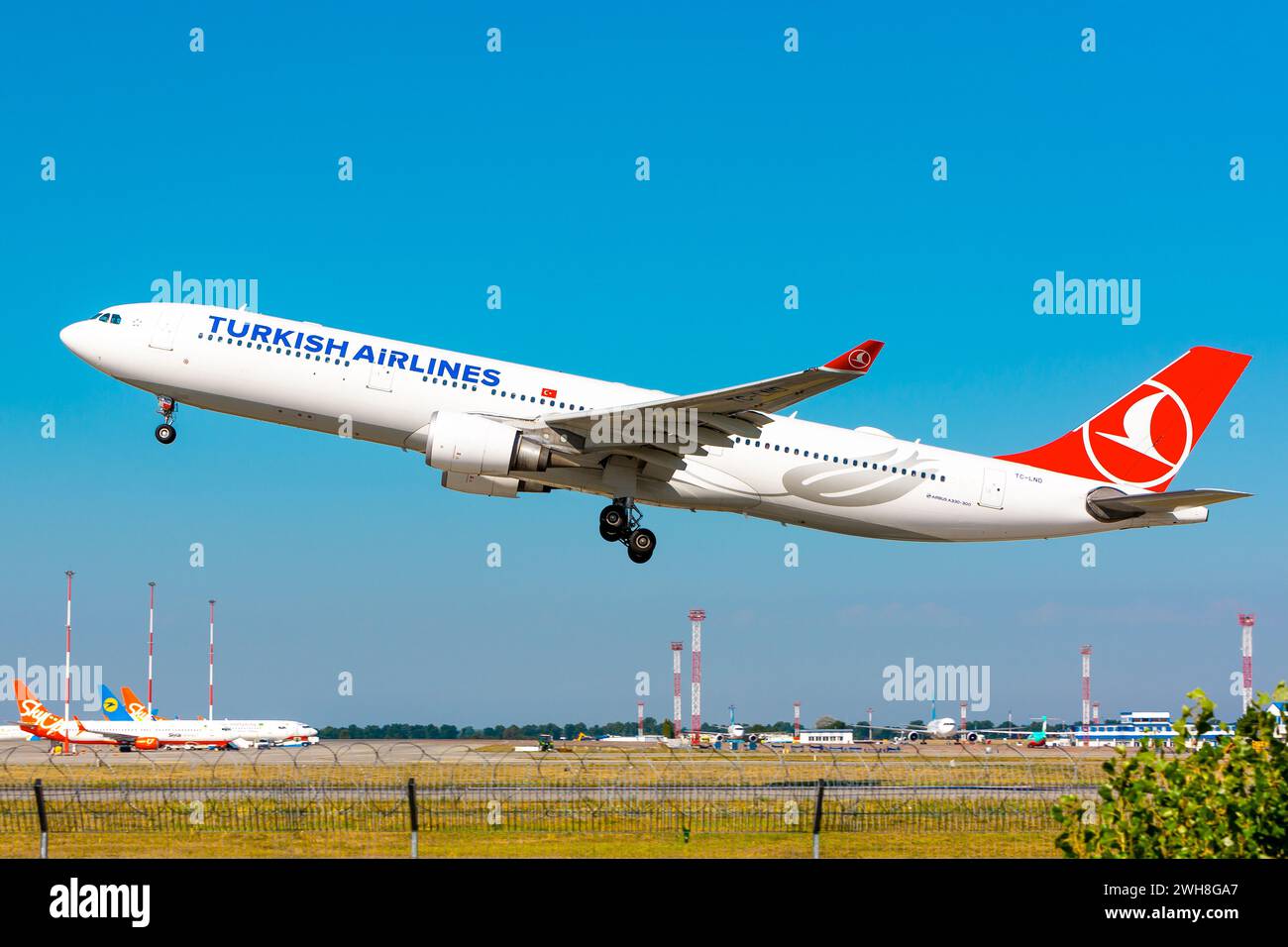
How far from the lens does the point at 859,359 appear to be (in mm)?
29891

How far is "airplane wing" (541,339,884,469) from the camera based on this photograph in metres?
30.2

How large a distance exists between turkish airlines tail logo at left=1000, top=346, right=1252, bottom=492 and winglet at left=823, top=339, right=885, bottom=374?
36.4 feet

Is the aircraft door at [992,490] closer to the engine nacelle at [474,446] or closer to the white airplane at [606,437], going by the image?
the white airplane at [606,437]

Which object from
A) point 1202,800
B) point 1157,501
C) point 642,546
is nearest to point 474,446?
point 642,546

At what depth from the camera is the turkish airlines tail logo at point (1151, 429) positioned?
39.9m

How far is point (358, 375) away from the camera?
34.5 m

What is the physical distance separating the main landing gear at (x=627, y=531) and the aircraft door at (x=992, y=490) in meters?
9.74

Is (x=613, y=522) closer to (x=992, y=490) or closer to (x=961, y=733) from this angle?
(x=992, y=490)

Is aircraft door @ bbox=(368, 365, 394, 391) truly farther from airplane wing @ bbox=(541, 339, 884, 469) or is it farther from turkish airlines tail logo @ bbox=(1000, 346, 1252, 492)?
turkish airlines tail logo @ bbox=(1000, 346, 1252, 492)

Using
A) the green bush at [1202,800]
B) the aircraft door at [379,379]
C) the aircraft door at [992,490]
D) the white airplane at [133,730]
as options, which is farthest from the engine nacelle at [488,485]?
the white airplane at [133,730]

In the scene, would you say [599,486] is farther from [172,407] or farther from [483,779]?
[172,407]
